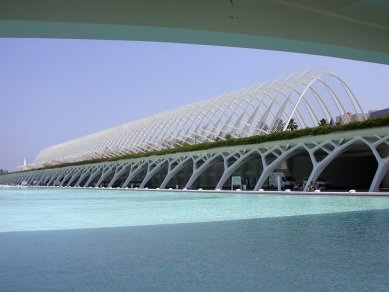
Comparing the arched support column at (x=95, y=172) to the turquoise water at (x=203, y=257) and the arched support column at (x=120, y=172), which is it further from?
the turquoise water at (x=203, y=257)

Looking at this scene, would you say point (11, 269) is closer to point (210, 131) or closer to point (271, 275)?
point (271, 275)

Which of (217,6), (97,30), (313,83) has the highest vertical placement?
(313,83)

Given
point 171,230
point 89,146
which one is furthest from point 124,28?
point 89,146

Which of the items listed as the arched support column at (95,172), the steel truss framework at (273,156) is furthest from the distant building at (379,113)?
the arched support column at (95,172)

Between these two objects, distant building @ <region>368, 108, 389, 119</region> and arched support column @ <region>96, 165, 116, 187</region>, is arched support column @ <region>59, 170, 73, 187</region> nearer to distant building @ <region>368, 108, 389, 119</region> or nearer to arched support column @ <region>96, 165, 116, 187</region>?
arched support column @ <region>96, 165, 116, 187</region>

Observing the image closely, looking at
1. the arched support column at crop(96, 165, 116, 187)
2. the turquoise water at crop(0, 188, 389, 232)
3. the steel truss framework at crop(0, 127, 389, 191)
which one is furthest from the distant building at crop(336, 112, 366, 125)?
the arched support column at crop(96, 165, 116, 187)

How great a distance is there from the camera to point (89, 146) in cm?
8369

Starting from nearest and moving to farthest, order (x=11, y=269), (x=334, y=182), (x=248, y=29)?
1. (x=248, y=29)
2. (x=11, y=269)
3. (x=334, y=182)

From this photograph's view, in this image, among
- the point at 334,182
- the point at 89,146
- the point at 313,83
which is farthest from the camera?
the point at 89,146

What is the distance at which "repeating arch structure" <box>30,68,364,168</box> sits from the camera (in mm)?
40312

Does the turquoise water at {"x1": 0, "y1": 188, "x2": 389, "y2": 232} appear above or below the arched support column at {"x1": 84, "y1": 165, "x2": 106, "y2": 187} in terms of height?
below

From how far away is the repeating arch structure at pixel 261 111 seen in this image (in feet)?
132

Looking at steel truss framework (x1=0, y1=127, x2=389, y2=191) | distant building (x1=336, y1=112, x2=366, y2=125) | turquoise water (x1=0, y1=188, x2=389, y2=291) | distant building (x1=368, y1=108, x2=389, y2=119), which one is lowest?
turquoise water (x1=0, y1=188, x2=389, y2=291)

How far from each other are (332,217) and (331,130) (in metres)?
17.0
